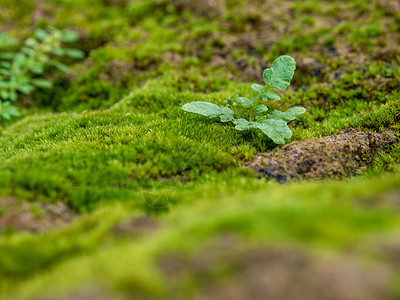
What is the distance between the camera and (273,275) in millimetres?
2156

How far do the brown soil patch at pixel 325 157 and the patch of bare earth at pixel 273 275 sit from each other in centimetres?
224

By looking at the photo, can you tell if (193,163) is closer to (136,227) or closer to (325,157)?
(136,227)

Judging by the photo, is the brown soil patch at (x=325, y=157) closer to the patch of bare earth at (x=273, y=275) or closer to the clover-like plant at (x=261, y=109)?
the clover-like plant at (x=261, y=109)

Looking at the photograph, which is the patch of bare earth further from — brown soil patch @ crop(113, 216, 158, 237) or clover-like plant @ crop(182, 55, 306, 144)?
clover-like plant @ crop(182, 55, 306, 144)

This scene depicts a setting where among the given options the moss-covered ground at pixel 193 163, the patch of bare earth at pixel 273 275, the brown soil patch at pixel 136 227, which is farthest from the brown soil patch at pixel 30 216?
the patch of bare earth at pixel 273 275

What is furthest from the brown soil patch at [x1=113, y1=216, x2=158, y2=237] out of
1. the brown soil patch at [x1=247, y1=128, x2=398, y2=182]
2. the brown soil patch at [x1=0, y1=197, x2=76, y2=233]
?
the brown soil patch at [x1=247, y1=128, x2=398, y2=182]

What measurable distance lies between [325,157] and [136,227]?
301 centimetres

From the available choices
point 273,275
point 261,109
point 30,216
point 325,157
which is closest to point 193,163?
point 261,109

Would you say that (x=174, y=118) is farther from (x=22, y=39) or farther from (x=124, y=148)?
(x=22, y=39)

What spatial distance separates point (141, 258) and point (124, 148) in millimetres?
2510

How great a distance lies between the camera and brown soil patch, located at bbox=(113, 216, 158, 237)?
298 cm

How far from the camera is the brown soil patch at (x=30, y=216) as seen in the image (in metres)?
3.33

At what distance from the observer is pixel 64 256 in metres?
Result: 2.95

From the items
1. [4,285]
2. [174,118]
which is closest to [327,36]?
[174,118]
